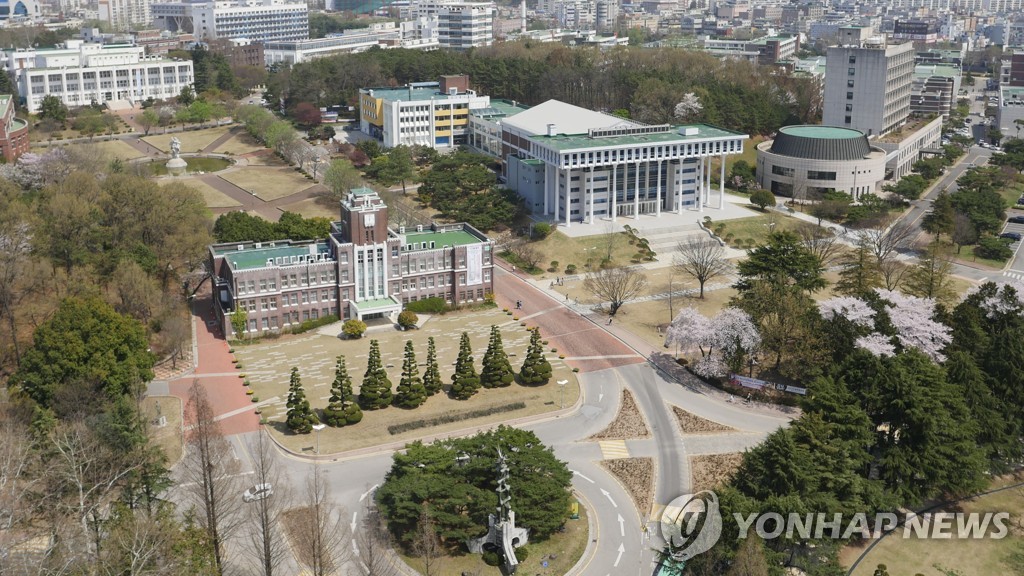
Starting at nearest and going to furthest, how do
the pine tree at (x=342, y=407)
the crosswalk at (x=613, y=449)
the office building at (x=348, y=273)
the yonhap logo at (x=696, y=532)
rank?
the yonhap logo at (x=696, y=532)
the crosswalk at (x=613, y=449)
the pine tree at (x=342, y=407)
the office building at (x=348, y=273)

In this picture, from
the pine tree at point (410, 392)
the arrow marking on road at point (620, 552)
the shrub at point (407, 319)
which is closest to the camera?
the arrow marking on road at point (620, 552)

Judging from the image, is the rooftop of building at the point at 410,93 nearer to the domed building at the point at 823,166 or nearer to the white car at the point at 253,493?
the domed building at the point at 823,166

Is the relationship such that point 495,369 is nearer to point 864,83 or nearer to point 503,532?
point 503,532

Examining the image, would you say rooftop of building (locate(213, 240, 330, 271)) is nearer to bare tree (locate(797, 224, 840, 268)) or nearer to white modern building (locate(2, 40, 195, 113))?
bare tree (locate(797, 224, 840, 268))

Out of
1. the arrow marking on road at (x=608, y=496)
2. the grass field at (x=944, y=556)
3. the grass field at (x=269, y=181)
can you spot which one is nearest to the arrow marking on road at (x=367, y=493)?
the arrow marking on road at (x=608, y=496)

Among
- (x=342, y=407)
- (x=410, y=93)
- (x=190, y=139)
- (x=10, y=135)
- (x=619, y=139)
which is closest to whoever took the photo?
(x=342, y=407)

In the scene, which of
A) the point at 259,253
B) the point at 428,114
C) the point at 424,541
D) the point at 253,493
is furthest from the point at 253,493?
the point at 428,114

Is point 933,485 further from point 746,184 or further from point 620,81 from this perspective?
point 620,81
